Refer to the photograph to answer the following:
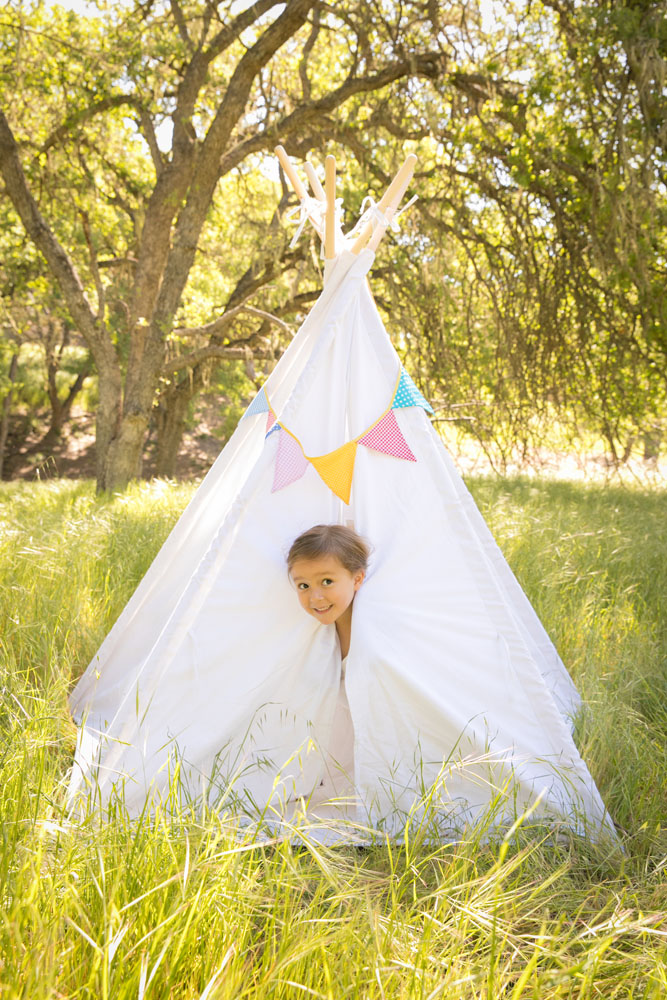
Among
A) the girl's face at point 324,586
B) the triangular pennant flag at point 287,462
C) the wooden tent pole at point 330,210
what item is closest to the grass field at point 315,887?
the girl's face at point 324,586

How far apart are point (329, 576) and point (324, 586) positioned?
4 cm

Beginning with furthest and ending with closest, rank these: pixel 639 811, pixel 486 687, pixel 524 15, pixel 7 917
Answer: pixel 524 15 → pixel 486 687 → pixel 639 811 → pixel 7 917

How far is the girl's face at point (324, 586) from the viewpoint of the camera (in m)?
2.24

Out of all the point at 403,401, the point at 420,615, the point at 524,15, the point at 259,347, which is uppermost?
the point at 524,15

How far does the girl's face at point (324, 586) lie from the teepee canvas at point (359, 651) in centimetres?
6

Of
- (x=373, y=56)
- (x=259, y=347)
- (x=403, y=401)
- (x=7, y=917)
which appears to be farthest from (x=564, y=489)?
(x=7, y=917)

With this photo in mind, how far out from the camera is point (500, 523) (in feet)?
15.0

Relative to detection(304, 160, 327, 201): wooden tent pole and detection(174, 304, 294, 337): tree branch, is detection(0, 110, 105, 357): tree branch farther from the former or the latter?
detection(304, 160, 327, 201): wooden tent pole

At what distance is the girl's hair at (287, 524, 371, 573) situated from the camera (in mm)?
2258

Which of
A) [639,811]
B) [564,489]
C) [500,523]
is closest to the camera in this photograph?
[639,811]

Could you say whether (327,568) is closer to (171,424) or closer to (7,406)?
(171,424)

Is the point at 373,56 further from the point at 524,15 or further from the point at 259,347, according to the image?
the point at 259,347

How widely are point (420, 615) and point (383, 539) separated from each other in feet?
1.03

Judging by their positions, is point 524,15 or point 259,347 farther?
point 259,347
